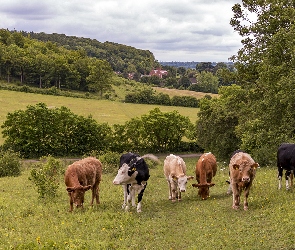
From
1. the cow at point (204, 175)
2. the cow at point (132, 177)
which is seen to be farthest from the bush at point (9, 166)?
the cow at point (204, 175)

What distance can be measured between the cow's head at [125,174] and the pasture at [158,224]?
143 cm

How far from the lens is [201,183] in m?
18.6

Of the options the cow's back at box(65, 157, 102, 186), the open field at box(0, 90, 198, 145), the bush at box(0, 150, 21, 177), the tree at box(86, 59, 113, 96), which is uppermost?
the tree at box(86, 59, 113, 96)

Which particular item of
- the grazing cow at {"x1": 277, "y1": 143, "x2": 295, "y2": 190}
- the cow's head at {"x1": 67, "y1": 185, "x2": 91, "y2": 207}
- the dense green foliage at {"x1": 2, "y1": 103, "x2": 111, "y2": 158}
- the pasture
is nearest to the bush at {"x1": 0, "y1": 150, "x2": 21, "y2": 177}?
the dense green foliage at {"x1": 2, "y1": 103, "x2": 111, "y2": 158}

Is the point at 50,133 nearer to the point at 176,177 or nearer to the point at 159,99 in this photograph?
the point at 176,177

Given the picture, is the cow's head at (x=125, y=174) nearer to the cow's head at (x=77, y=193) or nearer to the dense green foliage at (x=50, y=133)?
the cow's head at (x=77, y=193)

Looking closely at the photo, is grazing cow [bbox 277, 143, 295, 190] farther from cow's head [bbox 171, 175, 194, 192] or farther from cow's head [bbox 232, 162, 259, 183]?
cow's head [bbox 171, 175, 194, 192]

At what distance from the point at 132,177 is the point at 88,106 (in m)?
77.4

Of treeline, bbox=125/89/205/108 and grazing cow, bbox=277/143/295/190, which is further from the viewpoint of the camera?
treeline, bbox=125/89/205/108

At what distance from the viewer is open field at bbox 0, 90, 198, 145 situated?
82.4 meters

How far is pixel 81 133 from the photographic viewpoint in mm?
57594

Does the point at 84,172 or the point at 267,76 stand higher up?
the point at 267,76

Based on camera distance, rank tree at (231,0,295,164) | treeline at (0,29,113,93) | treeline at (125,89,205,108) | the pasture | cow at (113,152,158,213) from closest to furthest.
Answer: the pasture, cow at (113,152,158,213), tree at (231,0,295,164), treeline at (125,89,205,108), treeline at (0,29,113,93)

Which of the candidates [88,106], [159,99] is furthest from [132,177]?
[159,99]
